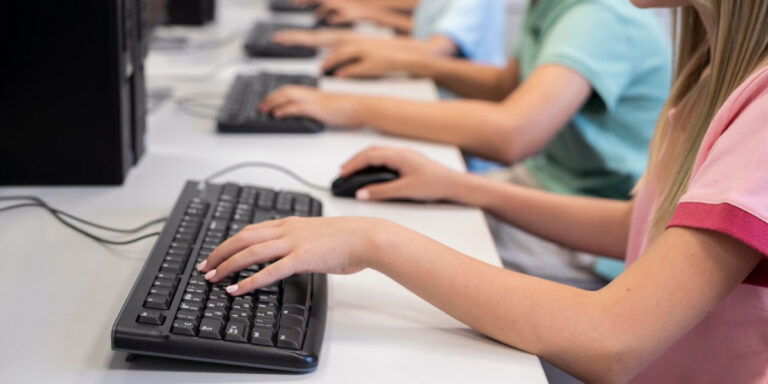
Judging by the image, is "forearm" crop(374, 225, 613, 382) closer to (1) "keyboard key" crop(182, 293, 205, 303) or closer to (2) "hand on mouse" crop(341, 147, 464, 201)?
(1) "keyboard key" crop(182, 293, 205, 303)

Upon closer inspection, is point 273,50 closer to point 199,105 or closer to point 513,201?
point 199,105

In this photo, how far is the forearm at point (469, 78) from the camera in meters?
1.67

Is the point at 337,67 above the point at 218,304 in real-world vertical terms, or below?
below

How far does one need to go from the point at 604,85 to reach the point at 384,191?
1.41 feet

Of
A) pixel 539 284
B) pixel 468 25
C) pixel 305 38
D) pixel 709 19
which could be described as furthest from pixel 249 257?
pixel 468 25

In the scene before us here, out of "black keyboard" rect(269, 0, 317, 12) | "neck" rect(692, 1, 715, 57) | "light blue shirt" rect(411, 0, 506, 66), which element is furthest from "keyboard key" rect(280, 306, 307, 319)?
"black keyboard" rect(269, 0, 317, 12)

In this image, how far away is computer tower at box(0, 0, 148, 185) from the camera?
90 cm

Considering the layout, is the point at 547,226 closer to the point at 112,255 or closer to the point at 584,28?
the point at 584,28

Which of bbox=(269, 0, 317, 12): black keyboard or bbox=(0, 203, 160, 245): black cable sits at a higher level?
bbox=(0, 203, 160, 245): black cable

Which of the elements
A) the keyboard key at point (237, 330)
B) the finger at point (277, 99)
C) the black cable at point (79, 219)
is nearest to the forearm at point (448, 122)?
the finger at point (277, 99)

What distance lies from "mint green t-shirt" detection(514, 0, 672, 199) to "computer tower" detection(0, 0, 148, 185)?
61 cm

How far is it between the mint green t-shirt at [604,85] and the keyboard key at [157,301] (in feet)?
2.48

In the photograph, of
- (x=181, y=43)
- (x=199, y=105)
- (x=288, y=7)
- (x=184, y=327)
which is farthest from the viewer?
(x=288, y=7)

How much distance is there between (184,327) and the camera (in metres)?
0.60
